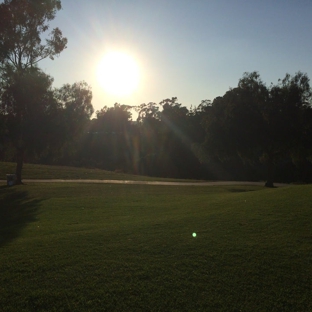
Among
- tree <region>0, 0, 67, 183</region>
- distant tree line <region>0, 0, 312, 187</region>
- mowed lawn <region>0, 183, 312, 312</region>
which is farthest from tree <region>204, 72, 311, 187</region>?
mowed lawn <region>0, 183, 312, 312</region>

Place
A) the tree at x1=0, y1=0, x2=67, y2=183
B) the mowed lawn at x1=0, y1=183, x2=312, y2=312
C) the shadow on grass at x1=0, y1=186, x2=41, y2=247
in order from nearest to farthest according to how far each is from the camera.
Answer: the mowed lawn at x1=0, y1=183, x2=312, y2=312, the shadow on grass at x1=0, y1=186, x2=41, y2=247, the tree at x1=0, y1=0, x2=67, y2=183

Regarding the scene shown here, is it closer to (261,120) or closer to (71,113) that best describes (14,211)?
(71,113)

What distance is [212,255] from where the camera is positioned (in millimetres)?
7418

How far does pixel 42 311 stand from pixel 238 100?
2744 centimetres

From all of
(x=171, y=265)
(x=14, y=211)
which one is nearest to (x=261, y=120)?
(x=14, y=211)

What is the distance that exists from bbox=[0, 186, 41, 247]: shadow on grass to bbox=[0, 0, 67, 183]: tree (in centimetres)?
495

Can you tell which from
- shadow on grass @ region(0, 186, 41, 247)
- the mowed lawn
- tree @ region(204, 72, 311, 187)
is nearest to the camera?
the mowed lawn

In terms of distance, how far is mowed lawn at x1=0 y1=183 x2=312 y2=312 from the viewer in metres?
5.76

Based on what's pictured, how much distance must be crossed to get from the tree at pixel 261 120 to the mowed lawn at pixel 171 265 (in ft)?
62.5

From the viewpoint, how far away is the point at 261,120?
1200 inches

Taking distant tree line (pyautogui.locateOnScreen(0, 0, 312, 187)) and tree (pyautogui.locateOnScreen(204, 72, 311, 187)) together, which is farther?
tree (pyautogui.locateOnScreen(204, 72, 311, 187))

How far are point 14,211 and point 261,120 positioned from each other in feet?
66.6

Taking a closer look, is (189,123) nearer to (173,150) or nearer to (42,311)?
(173,150)

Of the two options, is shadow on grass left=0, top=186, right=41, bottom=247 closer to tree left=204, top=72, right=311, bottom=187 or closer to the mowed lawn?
the mowed lawn
